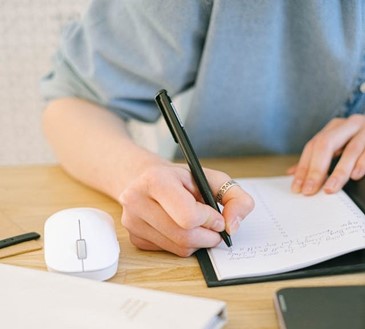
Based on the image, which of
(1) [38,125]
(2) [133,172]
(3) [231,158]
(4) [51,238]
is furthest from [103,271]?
(1) [38,125]

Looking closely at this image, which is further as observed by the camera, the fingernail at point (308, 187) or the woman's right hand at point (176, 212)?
the fingernail at point (308, 187)

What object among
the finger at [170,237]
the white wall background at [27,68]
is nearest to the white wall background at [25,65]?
the white wall background at [27,68]

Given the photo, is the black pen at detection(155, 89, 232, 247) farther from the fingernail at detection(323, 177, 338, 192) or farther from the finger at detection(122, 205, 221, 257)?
the fingernail at detection(323, 177, 338, 192)

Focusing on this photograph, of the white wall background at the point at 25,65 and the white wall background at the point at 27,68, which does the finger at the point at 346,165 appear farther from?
the white wall background at the point at 25,65

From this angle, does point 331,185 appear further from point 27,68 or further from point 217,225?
point 27,68

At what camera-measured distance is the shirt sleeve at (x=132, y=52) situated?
2.98 feet

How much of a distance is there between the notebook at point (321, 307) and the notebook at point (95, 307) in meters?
0.05

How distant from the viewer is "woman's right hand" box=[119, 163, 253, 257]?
61 centimetres

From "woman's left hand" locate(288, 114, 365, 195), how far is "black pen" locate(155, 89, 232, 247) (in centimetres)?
17

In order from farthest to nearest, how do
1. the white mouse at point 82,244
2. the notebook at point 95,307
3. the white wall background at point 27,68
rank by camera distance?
the white wall background at point 27,68 → the white mouse at point 82,244 → the notebook at point 95,307

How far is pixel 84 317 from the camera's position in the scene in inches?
19.1

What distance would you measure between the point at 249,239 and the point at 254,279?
73 mm

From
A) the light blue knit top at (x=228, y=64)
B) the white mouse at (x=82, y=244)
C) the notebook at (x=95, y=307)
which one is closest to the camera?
the notebook at (x=95, y=307)

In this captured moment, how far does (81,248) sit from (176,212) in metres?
0.10
